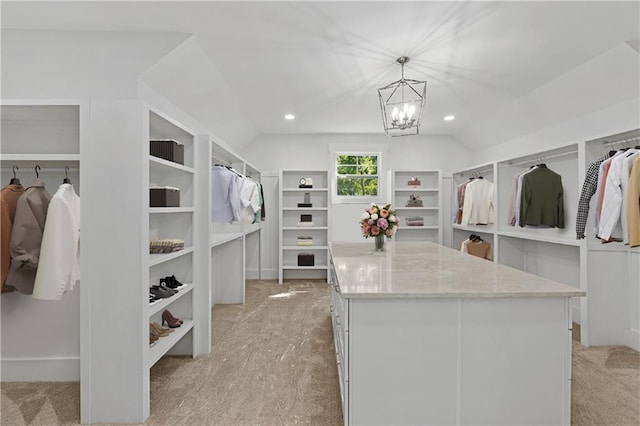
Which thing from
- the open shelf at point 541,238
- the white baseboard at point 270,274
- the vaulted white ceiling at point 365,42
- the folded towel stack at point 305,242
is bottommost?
the white baseboard at point 270,274

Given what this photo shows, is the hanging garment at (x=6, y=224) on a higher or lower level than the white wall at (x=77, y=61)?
lower

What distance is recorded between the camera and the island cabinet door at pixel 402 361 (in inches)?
65.3

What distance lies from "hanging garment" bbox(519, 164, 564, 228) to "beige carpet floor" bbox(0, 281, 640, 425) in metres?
1.34

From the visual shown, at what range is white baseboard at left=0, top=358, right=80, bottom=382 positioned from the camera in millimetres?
2430

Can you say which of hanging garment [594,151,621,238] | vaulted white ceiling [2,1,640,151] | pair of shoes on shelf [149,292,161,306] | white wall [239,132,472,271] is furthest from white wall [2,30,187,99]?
hanging garment [594,151,621,238]

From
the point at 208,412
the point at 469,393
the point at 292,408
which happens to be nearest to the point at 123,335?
the point at 208,412

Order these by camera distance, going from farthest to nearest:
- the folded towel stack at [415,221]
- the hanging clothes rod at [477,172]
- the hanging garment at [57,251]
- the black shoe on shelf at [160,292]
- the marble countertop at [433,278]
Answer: the folded towel stack at [415,221], the hanging clothes rod at [477,172], the black shoe on shelf at [160,292], the hanging garment at [57,251], the marble countertop at [433,278]

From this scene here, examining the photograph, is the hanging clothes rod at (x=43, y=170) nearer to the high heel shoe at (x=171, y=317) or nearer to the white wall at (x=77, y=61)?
the white wall at (x=77, y=61)

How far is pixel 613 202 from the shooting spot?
2672mm

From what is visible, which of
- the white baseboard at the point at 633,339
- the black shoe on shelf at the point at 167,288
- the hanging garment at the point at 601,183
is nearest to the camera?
the black shoe on shelf at the point at 167,288

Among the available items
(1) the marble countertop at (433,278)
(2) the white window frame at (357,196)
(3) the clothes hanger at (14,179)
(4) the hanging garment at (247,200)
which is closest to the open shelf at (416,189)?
(2) the white window frame at (357,196)

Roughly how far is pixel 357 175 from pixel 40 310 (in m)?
4.91

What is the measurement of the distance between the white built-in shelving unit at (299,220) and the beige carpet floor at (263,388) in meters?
2.75

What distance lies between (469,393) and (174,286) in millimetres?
2163
